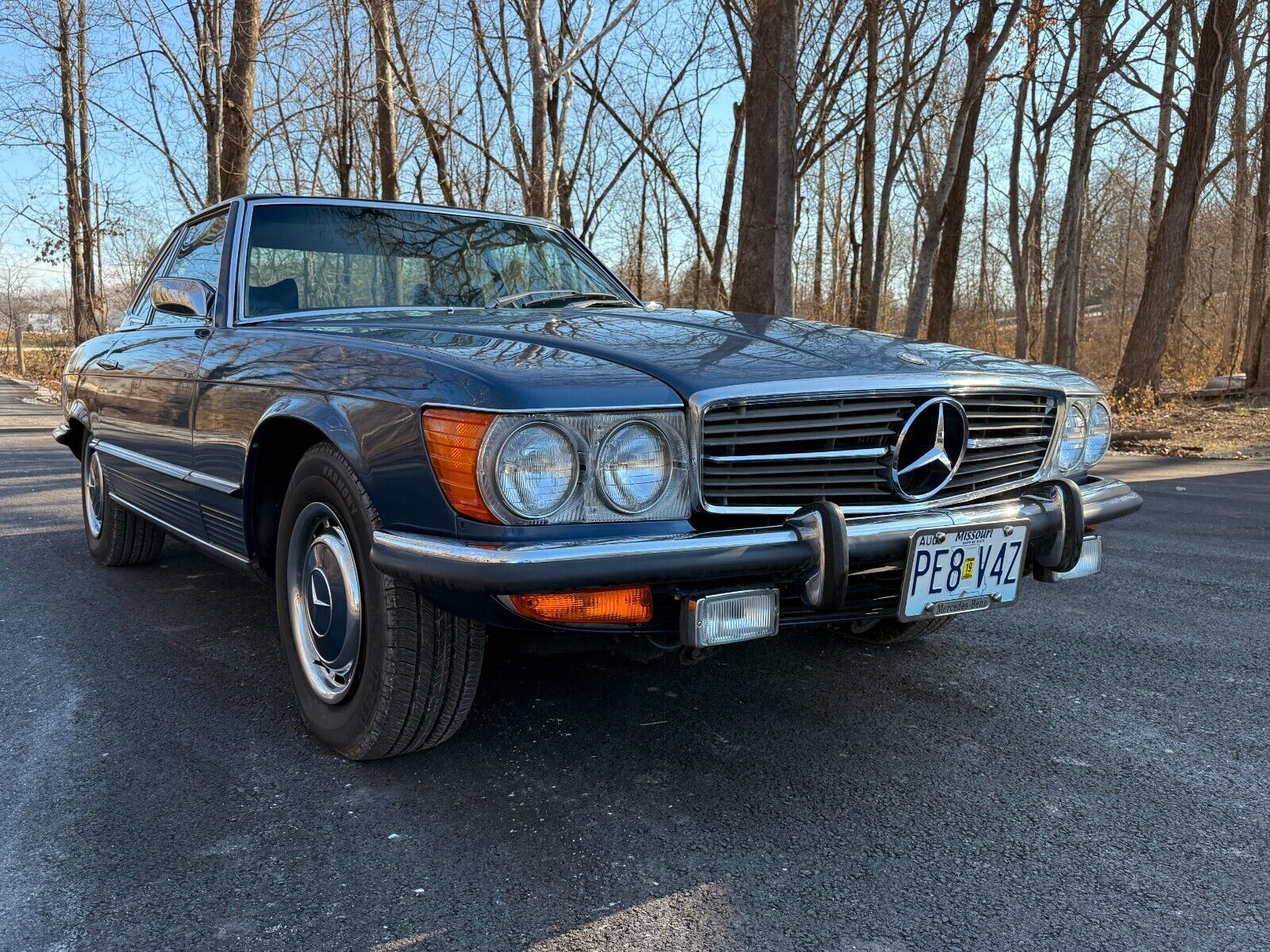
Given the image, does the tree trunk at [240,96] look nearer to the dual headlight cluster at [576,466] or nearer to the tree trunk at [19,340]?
the dual headlight cluster at [576,466]

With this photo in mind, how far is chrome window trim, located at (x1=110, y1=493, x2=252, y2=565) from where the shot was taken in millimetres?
2939

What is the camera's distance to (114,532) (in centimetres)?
438

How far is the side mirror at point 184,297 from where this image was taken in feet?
10.4

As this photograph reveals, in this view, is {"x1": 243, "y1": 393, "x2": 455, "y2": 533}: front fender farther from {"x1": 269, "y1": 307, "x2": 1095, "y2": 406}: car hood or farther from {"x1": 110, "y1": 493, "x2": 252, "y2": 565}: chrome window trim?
{"x1": 110, "y1": 493, "x2": 252, "y2": 565}: chrome window trim

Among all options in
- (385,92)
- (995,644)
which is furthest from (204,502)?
(385,92)

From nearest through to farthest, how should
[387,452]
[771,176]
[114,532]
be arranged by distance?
1. [387,452]
2. [114,532]
3. [771,176]

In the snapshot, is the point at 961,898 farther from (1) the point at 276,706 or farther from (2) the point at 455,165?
(2) the point at 455,165

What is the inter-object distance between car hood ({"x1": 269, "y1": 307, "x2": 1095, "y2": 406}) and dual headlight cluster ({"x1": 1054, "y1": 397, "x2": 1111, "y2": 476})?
0.06 meters

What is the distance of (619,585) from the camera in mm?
1887

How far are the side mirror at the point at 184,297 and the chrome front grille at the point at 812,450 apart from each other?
80.2 inches

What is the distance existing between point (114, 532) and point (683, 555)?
11.6 ft

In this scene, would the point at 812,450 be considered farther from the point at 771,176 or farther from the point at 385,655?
the point at 771,176

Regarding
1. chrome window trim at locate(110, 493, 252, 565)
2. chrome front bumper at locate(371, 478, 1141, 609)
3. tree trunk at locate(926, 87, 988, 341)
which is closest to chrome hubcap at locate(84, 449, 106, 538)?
chrome window trim at locate(110, 493, 252, 565)

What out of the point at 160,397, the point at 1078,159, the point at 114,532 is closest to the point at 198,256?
the point at 160,397
